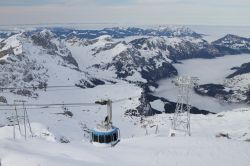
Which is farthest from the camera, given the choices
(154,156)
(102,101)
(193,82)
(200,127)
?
(200,127)

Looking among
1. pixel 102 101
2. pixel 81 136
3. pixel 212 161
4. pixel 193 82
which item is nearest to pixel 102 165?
pixel 102 101

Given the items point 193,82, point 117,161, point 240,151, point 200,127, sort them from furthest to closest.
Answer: point 200,127, point 193,82, point 240,151, point 117,161

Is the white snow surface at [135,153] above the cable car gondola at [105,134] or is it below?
below

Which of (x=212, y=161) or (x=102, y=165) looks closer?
(x=102, y=165)

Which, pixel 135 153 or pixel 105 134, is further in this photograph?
pixel 135 153

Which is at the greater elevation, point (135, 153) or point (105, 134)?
point (105, 134)

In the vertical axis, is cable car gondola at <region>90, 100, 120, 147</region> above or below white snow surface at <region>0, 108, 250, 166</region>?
above

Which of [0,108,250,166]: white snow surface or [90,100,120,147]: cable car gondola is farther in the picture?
[90,100,120,147]: cable car gondola

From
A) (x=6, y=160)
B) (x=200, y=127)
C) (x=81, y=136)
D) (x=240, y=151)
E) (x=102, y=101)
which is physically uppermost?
(x=102, y=101)

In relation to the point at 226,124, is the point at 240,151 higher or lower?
higher

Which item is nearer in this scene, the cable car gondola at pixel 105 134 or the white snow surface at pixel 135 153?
the white snow surface at pixel 135 153

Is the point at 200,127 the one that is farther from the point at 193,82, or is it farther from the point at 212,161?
the point at 212,161
